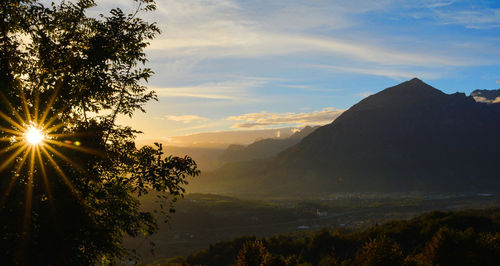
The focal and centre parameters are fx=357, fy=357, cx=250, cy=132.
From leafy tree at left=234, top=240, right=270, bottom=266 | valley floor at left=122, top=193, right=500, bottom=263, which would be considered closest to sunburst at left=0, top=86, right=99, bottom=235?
leafy tree at left=234, top=240, right=270, bottom=266

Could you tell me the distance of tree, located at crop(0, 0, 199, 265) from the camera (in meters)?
9.55

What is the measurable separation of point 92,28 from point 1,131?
4.68 meters

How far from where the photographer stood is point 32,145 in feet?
33.1

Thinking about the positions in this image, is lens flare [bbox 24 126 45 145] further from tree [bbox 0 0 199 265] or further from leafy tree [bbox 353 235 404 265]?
leafy tree [bbox 353 235 404 265]

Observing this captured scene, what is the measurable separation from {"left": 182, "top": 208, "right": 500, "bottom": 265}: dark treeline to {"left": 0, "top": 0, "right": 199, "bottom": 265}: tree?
7.74 metres

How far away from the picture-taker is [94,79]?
11852mm

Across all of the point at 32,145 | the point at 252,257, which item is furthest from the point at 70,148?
the point at 252,257

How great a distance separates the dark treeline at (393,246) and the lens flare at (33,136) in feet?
33.8

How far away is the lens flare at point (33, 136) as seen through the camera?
10023 mm

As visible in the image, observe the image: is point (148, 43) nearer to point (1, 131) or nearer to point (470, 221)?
point (1, 131)

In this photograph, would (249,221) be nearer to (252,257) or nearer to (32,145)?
(252,257)

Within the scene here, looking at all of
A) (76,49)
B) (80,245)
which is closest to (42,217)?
(80,245)

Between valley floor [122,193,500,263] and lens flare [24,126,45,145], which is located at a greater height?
lens flare [24,126,45,145]

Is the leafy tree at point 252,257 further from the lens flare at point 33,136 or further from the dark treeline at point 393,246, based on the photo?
the lens flare at point 33,136
